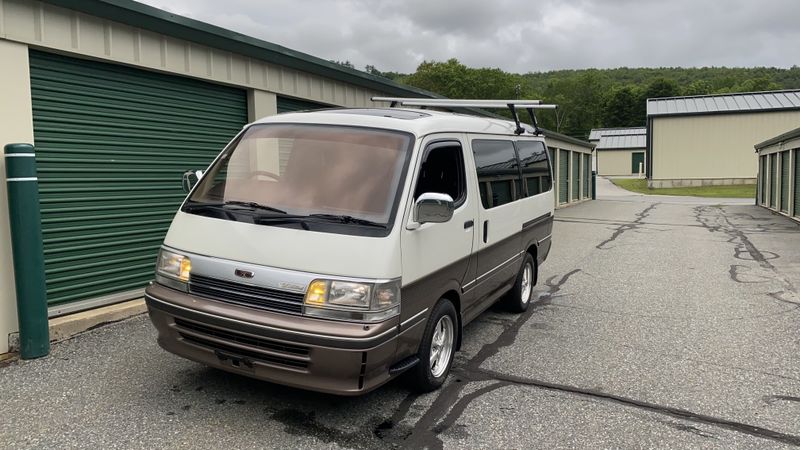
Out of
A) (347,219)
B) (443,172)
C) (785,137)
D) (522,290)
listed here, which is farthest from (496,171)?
(785,137)

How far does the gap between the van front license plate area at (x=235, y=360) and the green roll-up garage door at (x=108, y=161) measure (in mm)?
3142

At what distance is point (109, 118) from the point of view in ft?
21.2

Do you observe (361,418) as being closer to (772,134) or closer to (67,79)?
(67,79)

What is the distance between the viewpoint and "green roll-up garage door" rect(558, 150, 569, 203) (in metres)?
26.5

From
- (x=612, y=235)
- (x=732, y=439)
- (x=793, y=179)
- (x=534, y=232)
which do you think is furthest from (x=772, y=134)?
(x=732, y=439)

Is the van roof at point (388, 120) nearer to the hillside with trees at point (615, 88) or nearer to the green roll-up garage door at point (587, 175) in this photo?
the green roll-up garage door at point (587, 175)

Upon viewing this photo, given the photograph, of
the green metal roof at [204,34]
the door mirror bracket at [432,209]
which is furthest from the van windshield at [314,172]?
the green metal roof at [204,34]

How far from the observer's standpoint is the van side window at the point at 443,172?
173 inches

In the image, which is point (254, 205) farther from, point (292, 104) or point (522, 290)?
point (292, 104)

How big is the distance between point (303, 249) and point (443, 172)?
1526 millimetres

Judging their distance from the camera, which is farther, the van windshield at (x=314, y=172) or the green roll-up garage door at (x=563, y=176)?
the green roll-up garage door at (x=563, y=176)

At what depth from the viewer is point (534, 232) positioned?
720cm

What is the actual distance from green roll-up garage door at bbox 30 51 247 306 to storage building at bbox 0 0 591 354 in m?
0.01

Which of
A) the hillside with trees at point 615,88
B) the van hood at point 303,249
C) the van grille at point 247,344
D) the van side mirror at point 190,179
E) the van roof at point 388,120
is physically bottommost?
the van grille at point 247,344
